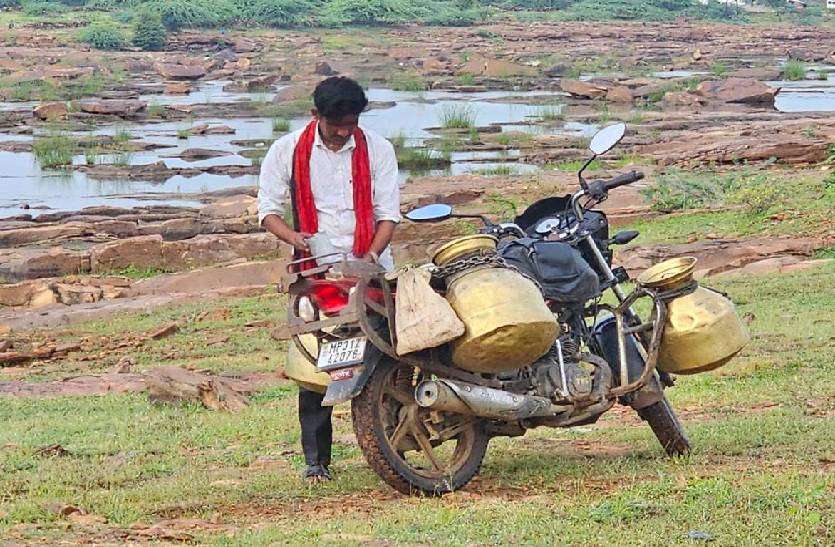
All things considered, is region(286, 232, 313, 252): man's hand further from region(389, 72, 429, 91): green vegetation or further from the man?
region(389, 72, 429, 91): green vegetation

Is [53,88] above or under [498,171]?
under

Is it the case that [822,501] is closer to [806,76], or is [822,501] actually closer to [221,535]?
[221,535]

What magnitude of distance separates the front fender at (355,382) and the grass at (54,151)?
84.4ft

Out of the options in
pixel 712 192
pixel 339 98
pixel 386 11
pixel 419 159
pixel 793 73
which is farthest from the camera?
pixel 386 11

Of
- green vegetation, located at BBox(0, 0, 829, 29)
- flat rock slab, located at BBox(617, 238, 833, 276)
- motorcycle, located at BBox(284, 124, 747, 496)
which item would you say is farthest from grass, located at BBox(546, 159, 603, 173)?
green vegetation, located at BBox(0, 0, 829, 29)

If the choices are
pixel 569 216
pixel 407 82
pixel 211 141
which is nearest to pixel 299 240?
pixel 569 216

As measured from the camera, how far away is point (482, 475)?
6.03 meters

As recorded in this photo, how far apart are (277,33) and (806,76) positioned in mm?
27077

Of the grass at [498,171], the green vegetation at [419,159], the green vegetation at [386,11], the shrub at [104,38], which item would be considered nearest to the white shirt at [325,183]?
the grass at [498,171]

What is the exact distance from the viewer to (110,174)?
28547 mm

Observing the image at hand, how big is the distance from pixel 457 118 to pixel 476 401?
31.0 metres

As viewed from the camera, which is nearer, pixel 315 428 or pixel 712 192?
pixel 315 428

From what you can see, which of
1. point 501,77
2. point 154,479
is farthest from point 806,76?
point 154,479

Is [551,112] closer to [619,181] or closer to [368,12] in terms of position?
[368,12]
